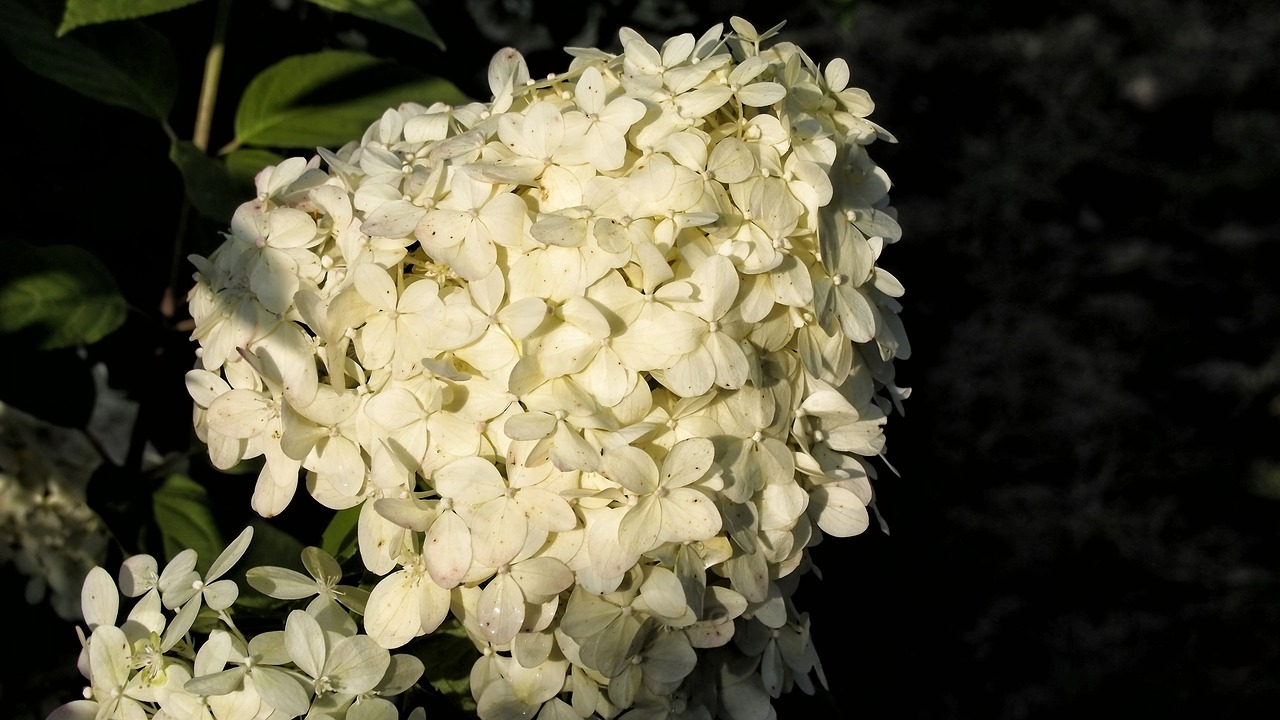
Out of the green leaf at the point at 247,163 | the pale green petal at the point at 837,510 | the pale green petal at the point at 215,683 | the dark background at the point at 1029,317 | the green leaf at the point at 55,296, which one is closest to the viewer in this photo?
the pale green petal at the point at 215,683

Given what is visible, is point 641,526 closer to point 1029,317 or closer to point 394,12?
point 394,12

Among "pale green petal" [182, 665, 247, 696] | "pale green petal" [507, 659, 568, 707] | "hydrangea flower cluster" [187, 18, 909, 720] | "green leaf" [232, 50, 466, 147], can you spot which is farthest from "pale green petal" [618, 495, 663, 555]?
"green leaf" [232, 50, 466, 147]

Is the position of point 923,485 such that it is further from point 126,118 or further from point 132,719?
point 126,118

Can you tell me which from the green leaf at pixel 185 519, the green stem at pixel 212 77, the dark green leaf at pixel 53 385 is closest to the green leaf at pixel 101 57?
the green stem at pixel 212 77

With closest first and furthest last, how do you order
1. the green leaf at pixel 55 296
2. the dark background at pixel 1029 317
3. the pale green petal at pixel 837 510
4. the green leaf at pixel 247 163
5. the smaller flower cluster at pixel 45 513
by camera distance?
the pale green petal at pixel 837 510
the green leaf at pixel 55 296
the green leaf at pixel 247 163
the smaller flower cluster at pixel 45 513
the dark background at pixel 1029 317

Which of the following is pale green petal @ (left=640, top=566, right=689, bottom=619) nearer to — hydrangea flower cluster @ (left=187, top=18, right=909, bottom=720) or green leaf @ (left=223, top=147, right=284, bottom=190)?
hydrangea flower cluster @ (left=187, top=18, right=909, bottom=720)

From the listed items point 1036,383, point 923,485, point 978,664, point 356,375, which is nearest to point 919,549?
point 978,664

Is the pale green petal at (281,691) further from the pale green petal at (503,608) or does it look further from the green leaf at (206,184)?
the green leaf at (206,184)
